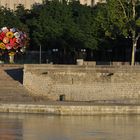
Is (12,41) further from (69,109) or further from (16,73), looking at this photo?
(69,109)

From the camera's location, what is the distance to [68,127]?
1729 inches

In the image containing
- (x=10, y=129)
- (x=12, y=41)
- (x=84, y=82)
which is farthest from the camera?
(x=12, y=41)

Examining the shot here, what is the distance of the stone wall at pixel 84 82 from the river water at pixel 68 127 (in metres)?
5.22

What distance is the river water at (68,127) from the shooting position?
4025 centimetres

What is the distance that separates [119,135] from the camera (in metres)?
41.1

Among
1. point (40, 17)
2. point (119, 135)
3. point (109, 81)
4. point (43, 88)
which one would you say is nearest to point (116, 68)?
point (109, 81)

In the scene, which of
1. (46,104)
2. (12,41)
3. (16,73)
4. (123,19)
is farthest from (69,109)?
(123,19)

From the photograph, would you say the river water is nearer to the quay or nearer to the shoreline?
the shoreline

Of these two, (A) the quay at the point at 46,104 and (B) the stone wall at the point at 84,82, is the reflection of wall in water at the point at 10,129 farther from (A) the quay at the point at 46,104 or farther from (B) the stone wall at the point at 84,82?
(B) the stone wall at the point at 84,82

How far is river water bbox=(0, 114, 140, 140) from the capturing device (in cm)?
4025

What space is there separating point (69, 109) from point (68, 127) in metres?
4.55

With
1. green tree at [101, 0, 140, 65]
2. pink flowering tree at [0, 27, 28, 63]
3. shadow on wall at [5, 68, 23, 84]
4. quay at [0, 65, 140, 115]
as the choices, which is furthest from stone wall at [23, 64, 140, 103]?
green tree at [101, 0, 140, 65]

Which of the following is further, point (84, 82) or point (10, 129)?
point (84, 82)

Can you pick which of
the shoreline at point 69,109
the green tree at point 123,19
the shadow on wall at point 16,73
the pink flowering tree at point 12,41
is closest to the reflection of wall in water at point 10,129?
the shoreline at point 69,109
